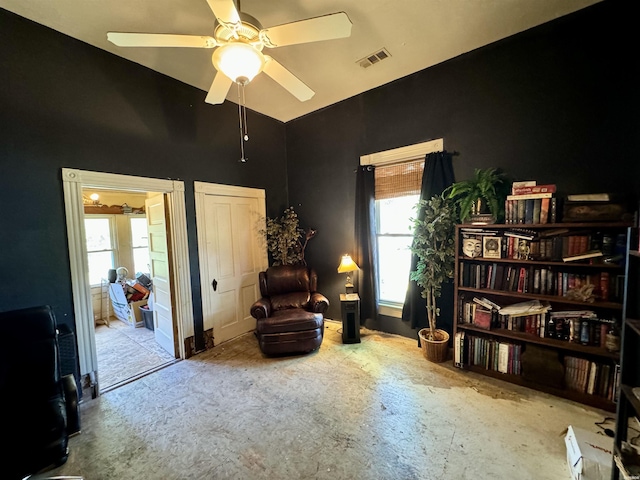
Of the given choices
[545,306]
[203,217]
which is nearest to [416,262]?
[545,306]

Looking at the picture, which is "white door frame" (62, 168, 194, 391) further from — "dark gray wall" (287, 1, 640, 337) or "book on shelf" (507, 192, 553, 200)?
"book on shelf" (507, 192, 553, 200)

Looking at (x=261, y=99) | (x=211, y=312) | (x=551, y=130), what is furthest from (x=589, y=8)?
(x=211, y=312)

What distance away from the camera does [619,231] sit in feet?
6.34

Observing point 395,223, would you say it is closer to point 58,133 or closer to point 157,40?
point 157,40

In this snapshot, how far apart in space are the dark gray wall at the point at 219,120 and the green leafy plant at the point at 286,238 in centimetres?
104

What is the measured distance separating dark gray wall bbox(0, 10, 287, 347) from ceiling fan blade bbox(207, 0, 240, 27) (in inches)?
71.7

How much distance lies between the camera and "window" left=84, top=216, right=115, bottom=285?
4.75 m

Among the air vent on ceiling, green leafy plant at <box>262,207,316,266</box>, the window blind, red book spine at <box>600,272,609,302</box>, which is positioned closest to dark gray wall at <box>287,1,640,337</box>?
the window blind

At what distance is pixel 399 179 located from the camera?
3186 mm

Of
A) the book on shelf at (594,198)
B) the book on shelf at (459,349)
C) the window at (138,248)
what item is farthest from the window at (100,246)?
the book on shelf at (594,198)

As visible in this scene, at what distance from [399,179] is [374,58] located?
4.31 ft

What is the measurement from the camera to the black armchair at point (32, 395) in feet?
4.52

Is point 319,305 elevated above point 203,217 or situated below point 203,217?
below

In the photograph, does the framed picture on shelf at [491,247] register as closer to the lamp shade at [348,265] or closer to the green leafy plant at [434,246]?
the green leafy plant at [434,246]
